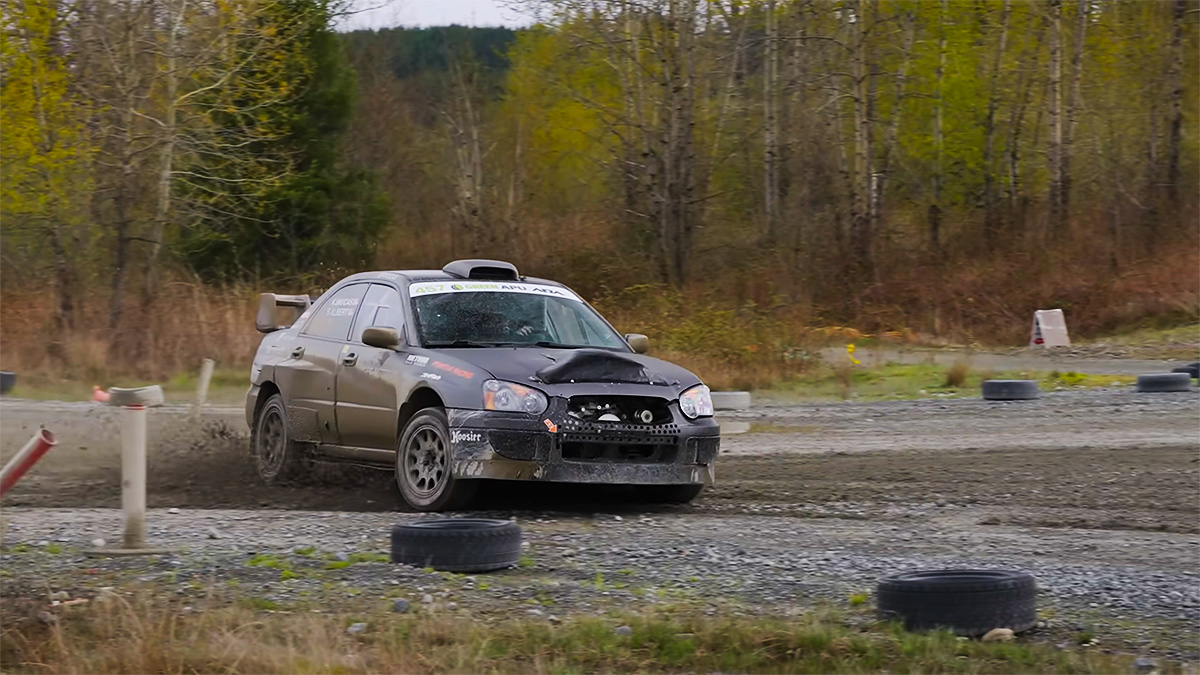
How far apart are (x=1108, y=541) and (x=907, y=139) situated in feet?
123

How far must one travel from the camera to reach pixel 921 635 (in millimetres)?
6070

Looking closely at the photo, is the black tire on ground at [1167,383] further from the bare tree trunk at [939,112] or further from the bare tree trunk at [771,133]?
the bare tree trunk at [939,112]

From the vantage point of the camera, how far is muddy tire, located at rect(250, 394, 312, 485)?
11.3 meters

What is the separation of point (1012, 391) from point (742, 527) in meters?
9.90

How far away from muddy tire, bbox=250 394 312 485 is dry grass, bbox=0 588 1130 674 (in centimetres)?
516

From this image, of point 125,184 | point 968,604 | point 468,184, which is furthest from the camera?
point 468,184

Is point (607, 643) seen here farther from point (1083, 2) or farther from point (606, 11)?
point (1083, 2)

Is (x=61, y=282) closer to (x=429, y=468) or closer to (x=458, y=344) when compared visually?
(x=458, y=344)

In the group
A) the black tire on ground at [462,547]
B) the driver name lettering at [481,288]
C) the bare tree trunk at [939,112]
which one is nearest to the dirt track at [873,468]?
the driver name lettering at [481,288]

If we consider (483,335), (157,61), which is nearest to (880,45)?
(157,61)

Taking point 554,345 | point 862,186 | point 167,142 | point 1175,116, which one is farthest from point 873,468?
point 1175,116

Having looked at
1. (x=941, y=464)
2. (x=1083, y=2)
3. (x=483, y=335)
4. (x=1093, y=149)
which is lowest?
(x=941, y=464)

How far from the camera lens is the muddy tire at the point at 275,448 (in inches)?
446

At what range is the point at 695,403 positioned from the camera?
9.82m
